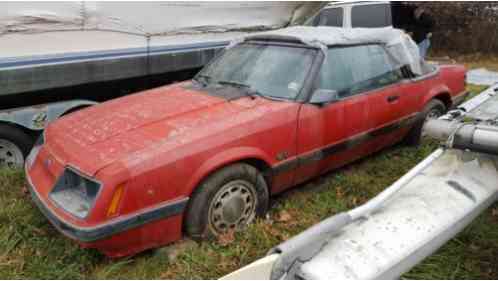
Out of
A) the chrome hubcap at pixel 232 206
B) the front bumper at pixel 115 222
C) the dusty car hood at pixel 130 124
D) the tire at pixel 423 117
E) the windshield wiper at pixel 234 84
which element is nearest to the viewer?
the front bumper at pixel 115 222

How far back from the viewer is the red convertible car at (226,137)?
2635mm

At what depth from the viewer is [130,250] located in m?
2.73

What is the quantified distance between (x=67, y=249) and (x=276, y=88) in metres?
2.03

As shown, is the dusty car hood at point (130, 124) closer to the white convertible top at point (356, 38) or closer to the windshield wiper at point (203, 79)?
the windshield wiper at point (203, 79)

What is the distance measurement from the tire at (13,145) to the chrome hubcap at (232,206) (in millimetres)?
2502

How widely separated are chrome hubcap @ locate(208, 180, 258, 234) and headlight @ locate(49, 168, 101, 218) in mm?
807

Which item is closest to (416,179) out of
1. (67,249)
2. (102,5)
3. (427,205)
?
(427,205)

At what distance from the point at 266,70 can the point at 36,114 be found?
243 cm

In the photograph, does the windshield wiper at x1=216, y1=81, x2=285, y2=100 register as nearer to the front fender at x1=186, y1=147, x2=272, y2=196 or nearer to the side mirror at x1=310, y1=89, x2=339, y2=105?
the side mirror at x1=310, y1=89, x2=339, y2=105

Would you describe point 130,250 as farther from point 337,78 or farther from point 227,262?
point 337,78

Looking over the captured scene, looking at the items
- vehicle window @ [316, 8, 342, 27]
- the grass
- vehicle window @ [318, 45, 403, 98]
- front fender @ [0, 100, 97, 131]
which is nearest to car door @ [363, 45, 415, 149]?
vehicle window @ [318, 45, 403, 98]

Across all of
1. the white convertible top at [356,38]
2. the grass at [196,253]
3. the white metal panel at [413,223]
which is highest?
the white convertible top at [356,38]

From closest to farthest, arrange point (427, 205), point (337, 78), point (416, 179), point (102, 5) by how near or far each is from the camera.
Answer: point (427, 205)
point (416, 179)
point (337, 78)
point (102, 5)

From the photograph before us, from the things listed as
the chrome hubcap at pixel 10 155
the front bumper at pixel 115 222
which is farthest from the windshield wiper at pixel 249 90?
the chrome hubcap at pixel 10 155
